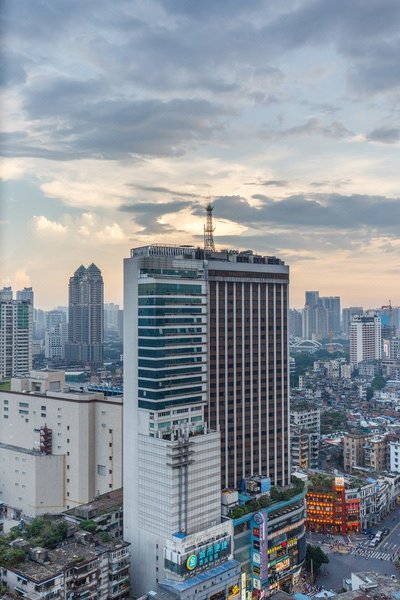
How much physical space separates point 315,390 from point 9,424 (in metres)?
22.6

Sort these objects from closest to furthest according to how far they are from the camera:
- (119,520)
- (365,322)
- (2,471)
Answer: (119,520) < (2,471) < (365,322)

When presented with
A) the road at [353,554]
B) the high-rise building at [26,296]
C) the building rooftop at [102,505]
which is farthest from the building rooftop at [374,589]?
the high-rise building at [26,296]

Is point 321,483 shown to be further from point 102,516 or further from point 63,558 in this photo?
point 63,558

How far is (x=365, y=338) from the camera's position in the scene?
45.5m

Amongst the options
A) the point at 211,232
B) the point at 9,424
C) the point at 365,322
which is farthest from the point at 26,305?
the point at 365,322

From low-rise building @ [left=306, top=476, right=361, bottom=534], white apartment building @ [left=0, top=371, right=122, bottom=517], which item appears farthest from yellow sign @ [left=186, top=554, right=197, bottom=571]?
low-rise building @ [left=306, top=476, right=361, bottom=534]

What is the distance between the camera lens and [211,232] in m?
12.8

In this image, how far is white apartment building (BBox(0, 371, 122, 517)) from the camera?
12.6m

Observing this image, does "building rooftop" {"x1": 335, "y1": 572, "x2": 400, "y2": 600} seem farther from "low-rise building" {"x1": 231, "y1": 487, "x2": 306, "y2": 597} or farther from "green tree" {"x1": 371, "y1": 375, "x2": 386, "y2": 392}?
"green tree" {"x1": 371, "y1": 375, "x2": 386, "y2": 392}

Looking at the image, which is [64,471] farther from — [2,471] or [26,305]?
[26,305]

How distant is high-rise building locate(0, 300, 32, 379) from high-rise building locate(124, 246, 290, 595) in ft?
56.7

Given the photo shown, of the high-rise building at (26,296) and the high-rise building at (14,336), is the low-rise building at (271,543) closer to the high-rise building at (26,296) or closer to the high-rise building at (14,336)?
the high-rise building at (14,336)

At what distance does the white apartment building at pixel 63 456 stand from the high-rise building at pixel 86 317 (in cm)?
2501

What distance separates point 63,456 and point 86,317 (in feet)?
87.3
